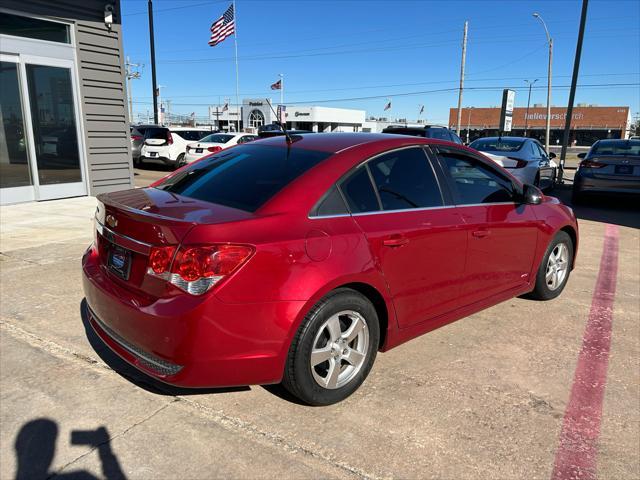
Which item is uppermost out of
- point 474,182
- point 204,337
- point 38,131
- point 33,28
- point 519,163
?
point 33,28

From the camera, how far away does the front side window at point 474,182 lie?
3.66 metres

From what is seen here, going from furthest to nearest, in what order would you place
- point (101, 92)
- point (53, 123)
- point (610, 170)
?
point (610, 170) < point (101, 92) < point (53, 123)

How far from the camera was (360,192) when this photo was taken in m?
3.02

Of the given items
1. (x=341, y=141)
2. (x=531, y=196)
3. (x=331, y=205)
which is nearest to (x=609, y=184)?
(x=531, y=196)

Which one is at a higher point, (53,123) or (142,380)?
(53,123)

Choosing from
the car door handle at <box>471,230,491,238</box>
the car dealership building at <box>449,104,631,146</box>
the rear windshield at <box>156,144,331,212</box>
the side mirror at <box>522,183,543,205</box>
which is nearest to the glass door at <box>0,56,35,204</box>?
the rear windshield at <box>156,144,331,212</box>

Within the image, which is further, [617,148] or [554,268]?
[617,148]

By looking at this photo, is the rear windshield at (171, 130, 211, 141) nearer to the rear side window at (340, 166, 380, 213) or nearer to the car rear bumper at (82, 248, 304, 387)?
the rear side window at (340, 166, 380, 213)

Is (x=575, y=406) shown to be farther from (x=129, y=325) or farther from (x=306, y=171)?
(x=129, y=325)

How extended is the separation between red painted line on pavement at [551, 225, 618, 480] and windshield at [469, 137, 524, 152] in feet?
22.5

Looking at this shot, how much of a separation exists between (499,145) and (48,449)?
36.7 ft

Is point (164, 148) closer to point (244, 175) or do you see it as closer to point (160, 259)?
point (244, 175)

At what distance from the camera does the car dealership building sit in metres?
71.1

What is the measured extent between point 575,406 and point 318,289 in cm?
A: 176
